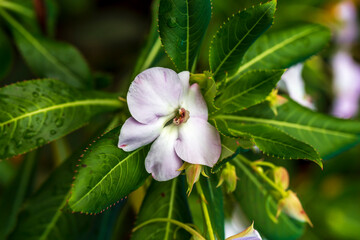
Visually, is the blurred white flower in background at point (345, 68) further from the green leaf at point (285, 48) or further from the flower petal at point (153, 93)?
the flower petal at point (153, 93)

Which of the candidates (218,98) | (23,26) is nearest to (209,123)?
(218,98)

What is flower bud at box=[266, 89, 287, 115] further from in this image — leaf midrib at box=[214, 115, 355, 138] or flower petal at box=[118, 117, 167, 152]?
flower petal at box=[118, 117, 167, 152]

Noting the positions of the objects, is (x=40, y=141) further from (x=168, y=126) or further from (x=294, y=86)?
(x=294, y=86)

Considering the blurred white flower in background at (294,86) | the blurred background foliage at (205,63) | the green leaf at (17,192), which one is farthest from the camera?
the blurred background foliage at (205,63)

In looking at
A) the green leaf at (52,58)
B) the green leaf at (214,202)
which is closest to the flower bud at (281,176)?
the green leaf at (214,202)

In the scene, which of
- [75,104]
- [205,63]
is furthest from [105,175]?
[205,63]

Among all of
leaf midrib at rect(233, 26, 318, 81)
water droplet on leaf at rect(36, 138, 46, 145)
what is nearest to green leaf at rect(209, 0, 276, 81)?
leaf midrib at rect(233, 26, 318, 81)
